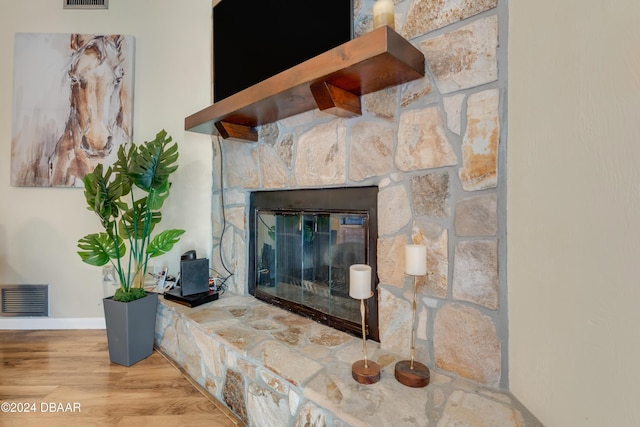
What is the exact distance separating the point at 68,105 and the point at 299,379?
2560mm

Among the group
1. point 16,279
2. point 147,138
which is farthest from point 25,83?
point 16,279

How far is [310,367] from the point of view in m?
1.10

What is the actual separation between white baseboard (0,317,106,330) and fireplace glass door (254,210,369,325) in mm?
1421

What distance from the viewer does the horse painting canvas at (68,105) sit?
7.04 ft

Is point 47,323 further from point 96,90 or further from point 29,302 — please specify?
point 96,90

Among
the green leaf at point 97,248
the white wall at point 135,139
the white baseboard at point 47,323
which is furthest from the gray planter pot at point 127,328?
the white baseboard at point 47,323

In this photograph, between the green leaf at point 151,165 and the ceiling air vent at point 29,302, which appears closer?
the green leaf at point 151,165

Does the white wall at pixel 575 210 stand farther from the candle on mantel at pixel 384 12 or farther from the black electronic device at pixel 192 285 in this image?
the black electronic device at pixel 192 285

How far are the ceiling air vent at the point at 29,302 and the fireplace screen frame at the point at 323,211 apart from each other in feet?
5.36

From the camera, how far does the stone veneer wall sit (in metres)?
0.95

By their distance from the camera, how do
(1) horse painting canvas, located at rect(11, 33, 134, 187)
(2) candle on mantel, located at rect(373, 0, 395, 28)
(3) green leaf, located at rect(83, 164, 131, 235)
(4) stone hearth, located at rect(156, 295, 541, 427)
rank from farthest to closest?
(1) horse painting canvas, located at rect(11, 33, 134, 187) → (3) green leaf, located at rect(83, 164, 131, 235) → (2) candle on mantel, located at rect(373, 0, 395, 28) → (4) stone hearth, located at rect(156, 295, 541, 427)

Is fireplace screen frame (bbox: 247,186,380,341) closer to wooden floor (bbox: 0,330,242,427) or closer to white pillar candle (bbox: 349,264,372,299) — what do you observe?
white pillar candle (bbox: 349,264,372,299)

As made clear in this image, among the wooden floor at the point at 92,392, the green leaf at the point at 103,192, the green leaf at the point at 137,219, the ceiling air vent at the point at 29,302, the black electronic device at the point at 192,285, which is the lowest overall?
the wooden floor at the point at 92,392

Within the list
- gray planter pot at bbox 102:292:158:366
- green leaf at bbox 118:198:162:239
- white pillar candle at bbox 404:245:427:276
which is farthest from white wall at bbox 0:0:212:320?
white pillar candle at bbox 404:245:427:276
